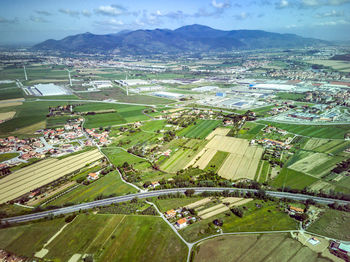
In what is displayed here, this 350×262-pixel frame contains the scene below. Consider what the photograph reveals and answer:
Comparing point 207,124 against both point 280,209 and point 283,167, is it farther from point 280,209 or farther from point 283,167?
point 280,209

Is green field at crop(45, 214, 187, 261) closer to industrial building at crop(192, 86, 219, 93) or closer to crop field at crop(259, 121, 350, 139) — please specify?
crop field at crop(259, 121, 350, 139)

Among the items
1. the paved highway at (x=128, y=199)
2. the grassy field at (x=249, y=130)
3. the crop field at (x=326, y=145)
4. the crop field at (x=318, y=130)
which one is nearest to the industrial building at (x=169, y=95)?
the grassy field at (x=249, y=130)

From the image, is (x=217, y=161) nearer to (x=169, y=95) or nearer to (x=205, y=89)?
(x=169, y=95)

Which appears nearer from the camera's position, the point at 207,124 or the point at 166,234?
the point at 166,234

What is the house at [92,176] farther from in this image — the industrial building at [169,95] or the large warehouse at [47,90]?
the large warehouse at [47,90]

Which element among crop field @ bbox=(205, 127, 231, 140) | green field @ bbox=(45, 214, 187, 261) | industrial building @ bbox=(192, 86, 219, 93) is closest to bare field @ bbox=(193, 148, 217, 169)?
crop field @ bbox=(205, 127, 231, 140)

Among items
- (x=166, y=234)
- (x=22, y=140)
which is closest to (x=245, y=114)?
(x=166, y=234)
